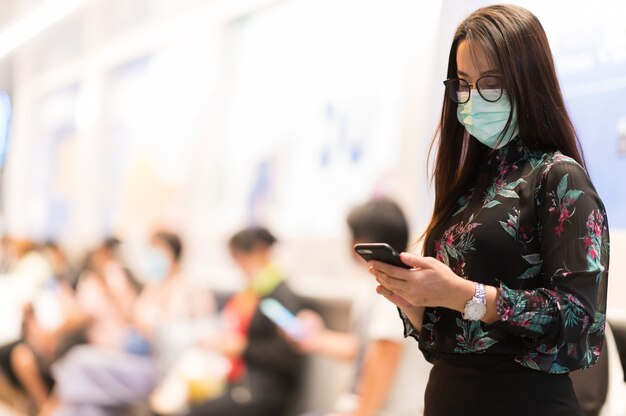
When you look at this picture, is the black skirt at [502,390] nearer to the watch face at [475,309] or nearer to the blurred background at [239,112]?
the watch face at [475,309]

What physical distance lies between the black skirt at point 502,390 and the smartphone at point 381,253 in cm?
23

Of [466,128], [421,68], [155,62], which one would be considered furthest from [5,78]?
[466,128]

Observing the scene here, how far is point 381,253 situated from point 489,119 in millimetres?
356

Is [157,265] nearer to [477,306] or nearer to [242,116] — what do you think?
[242,116]

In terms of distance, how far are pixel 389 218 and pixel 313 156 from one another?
142 centimetres

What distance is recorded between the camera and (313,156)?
14.8ft

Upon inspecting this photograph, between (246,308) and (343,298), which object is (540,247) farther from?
(246,308)

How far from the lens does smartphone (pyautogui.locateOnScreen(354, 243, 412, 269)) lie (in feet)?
4.63

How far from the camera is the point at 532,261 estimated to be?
1.49 meters

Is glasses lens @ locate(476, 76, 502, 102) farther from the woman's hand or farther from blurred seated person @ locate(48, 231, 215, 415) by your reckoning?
blurred seated person @ locate(48, 231, 215, 415)

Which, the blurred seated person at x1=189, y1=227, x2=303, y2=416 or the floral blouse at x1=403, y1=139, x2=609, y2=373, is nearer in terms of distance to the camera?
the floral blouse at x1=403, y1=139, x2=609, y2=373

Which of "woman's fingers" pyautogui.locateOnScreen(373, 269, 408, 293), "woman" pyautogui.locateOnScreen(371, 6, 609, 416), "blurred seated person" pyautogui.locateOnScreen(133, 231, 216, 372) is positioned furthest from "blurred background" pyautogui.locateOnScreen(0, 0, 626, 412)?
"woman's fingers" pyautogui.locateOnScreen(373, 269, 408, 293)

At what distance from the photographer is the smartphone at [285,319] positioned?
4.02 metres

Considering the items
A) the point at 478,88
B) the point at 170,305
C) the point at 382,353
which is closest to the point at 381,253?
the point at 478,88
